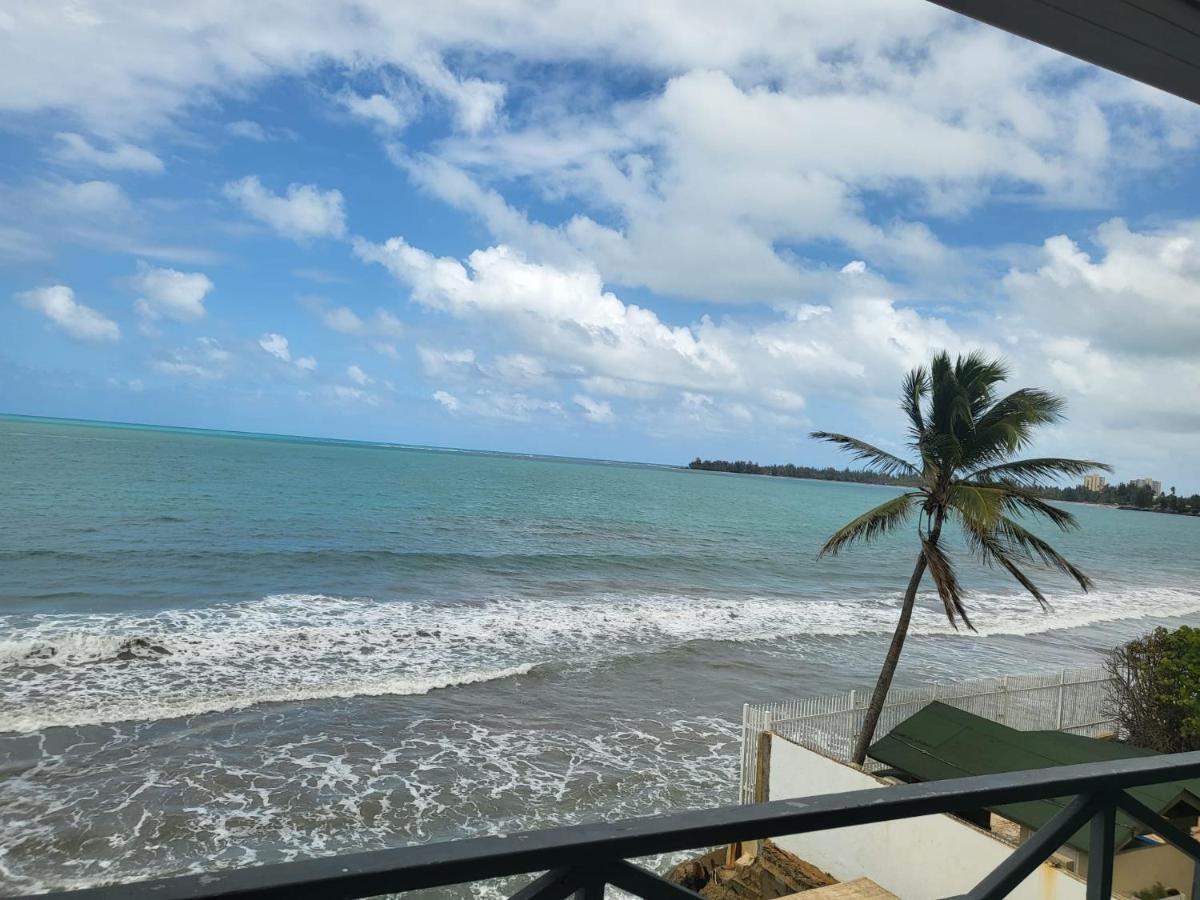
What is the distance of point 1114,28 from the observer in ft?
6.62

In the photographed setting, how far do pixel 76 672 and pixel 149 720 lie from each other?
3.67m

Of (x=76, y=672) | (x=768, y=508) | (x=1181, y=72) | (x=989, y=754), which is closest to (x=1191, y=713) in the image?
(x=989, y=754)

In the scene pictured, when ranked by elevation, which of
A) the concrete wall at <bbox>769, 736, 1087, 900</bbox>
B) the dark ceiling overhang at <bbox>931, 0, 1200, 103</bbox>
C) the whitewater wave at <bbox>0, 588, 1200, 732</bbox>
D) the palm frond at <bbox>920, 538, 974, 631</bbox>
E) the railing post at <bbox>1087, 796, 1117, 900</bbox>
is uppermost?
the dark ceiling overhang at <bbox>931, 0, 1200, 103</bbox>

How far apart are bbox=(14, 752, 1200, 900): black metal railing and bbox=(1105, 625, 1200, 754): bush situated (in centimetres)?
1404

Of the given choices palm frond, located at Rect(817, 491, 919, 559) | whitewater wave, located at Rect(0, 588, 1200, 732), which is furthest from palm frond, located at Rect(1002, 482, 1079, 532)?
whitewater wave, located at Rect(0, 588, 1200, 732)

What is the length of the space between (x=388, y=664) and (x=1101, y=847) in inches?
758

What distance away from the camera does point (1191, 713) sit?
42.6 ft

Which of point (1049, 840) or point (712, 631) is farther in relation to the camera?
point (712, 631)

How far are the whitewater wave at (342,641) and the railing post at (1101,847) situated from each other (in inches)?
663

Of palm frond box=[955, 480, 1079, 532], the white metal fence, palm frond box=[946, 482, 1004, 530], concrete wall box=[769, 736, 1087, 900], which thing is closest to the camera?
concrete wall box=[769, 736, 1087, 900]

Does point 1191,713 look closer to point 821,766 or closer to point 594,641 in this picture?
point 821,766

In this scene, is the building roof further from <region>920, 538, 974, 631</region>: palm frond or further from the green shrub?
<region>920, 538, 974, 631</region>: palm frond

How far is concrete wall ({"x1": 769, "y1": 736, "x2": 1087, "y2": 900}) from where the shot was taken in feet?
26.0

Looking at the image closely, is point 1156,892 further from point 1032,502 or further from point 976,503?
point 1032,502
